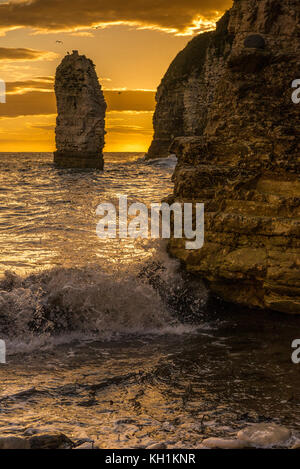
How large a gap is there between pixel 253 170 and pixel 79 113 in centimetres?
4588

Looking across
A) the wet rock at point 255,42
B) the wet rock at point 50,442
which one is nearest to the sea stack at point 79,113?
the wet rock at point 255,42

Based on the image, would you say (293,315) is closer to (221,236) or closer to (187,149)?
(221,236)

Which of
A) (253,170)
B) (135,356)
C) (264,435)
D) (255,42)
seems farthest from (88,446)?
(255,42)

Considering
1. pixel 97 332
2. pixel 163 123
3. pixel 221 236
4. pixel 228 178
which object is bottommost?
pixel 97 332

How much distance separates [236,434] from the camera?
3258 millimetres

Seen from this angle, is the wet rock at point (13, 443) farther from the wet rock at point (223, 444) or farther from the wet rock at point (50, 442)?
the wet rock at point (223, 444)

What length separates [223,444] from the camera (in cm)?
310

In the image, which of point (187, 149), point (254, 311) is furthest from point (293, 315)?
point (187, 149)

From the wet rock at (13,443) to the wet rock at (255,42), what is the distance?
18.8 ft

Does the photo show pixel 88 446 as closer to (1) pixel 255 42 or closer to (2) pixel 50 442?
(2) pixel 50 442

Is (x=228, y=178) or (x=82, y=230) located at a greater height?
(x=228, y=178)

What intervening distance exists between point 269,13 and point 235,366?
5.12 metres
